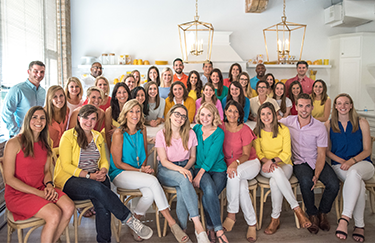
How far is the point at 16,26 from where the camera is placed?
3619mm

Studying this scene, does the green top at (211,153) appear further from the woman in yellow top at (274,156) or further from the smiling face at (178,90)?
the smiling face at (178,90)

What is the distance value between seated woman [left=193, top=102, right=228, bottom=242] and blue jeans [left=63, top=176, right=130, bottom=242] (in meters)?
0.70

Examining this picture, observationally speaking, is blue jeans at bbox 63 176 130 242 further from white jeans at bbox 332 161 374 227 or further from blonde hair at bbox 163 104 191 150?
white jeans at bbox 332 161 374 227

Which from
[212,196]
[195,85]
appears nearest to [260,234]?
[212,196]

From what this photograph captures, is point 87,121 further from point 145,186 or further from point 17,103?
point 17,103

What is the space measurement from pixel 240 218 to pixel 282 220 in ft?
1.30

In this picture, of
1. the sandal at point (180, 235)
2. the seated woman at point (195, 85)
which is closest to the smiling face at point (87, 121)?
the sandal at point (180, 235)

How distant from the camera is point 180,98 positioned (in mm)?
3547

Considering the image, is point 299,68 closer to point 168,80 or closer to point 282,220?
point 168,80

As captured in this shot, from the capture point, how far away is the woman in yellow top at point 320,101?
→ 12.1 feet

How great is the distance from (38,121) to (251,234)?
1875mm

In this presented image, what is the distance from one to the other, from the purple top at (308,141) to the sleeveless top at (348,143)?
0.16 m

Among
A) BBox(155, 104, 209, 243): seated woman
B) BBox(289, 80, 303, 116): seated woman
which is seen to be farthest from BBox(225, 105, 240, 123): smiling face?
BBox(289, 80, 303, 116): seated woman

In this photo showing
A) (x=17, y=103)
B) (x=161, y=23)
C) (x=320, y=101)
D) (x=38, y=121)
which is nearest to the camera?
(x=38, y=121)
